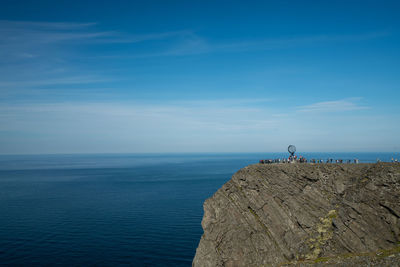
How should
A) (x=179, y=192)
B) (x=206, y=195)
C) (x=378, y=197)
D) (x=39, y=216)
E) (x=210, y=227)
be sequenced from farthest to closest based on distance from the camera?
(x=179, y=192)
(x=206, y=195)
(x=39, y=216)
(x=210, y=227)
(x=378, y=197)

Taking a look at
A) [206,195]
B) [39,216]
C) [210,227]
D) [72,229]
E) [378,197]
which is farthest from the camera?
[206,195]

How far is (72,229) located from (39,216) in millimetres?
21419

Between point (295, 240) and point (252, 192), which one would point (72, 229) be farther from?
point (295, 240)

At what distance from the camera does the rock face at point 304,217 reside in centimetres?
4688

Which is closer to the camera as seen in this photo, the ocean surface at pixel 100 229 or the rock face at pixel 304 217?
the rock face at pixel 304 217

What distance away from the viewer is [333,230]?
49.7m

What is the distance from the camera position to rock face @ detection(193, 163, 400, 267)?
1845 inches

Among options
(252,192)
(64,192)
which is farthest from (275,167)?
(64,192)

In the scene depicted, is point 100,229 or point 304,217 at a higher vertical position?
point 304,217

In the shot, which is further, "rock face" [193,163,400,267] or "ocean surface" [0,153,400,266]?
"ocean surface" [0,153,400,266]

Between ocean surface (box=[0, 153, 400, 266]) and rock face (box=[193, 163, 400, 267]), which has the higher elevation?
rock face (box=[193, 163, 400, 267])

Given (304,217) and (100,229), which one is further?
(100,229)

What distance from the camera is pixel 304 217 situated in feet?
171

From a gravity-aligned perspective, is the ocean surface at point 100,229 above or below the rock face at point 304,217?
below
